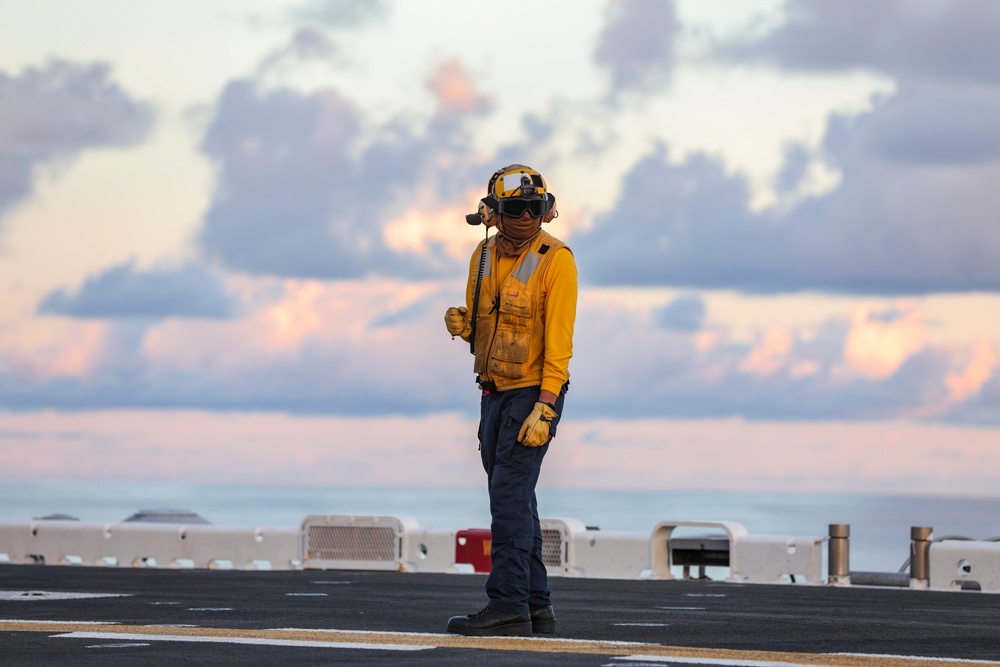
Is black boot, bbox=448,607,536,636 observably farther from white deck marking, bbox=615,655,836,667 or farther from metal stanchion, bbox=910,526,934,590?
metal stanchion, bbox=910,526,934,590

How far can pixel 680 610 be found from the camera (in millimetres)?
10422

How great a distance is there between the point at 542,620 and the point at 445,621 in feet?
2.93

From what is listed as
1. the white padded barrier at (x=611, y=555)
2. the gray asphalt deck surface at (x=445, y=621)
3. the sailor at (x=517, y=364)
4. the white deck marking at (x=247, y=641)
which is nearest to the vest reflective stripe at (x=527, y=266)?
the sailor at (x=517, y=364)

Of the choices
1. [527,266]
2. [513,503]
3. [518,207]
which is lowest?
[513,503]

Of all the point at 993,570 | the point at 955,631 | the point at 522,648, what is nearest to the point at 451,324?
the point at 522,648

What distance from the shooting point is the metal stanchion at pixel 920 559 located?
48.3 ft

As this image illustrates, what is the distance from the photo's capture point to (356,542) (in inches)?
683

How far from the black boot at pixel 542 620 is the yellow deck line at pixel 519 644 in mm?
457

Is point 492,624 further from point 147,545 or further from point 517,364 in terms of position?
point 147,545

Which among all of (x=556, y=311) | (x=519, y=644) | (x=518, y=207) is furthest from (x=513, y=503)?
(x=518, y=207)

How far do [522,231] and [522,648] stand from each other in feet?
6.99

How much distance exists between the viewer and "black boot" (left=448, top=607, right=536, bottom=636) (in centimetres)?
795

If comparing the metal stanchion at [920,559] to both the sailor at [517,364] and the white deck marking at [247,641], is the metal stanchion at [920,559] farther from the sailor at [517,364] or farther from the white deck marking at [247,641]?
the white deck marking at [247,641]

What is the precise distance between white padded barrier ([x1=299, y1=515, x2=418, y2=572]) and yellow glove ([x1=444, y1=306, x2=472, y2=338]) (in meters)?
8.98
